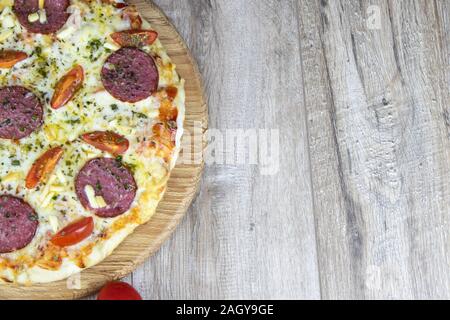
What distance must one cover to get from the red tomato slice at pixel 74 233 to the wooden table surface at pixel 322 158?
38 centimetres

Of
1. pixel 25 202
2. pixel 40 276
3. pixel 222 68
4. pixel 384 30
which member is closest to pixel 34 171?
pixel 25 202

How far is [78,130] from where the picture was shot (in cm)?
256

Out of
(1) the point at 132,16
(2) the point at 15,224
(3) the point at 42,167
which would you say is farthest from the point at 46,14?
(2) the point at 15,224

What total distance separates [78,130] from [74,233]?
39cm

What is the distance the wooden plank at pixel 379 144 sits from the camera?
2.82 meters

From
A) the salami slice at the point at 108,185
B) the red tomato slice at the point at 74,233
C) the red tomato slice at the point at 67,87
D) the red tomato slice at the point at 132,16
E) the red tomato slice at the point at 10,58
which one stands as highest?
the red tomato slice at the point at 132,16

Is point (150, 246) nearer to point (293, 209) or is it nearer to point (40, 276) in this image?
point (40, 276)

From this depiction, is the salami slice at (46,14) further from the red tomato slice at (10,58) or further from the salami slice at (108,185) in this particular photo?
the salami slice at (108,185)

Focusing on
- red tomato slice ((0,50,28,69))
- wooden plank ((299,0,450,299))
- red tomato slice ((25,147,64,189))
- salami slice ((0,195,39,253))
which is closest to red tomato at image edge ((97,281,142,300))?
salami slice ((0,195,39,253))

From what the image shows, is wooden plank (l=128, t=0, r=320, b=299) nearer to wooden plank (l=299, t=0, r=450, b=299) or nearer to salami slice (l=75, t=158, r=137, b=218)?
wooden plank (l=299, t=0, r=450, b=299)

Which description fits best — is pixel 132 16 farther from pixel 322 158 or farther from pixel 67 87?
pixel 322 158

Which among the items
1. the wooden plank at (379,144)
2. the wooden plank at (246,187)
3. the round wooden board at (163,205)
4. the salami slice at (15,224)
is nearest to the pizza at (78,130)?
the salami slice at (15,224)
